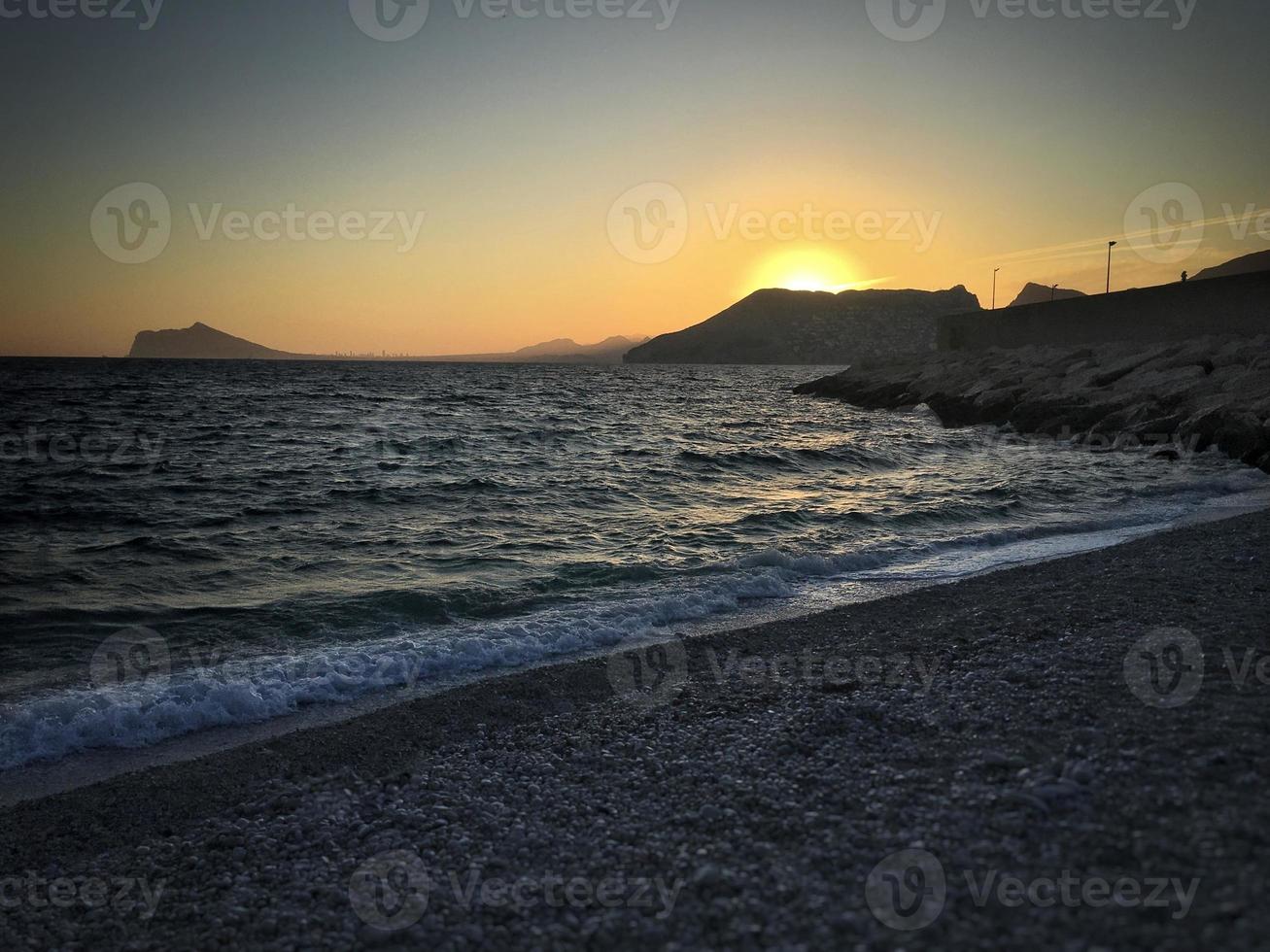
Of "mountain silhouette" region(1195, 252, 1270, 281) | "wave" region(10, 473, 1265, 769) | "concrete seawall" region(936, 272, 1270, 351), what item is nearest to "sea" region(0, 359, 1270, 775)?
"wave" region(10, 473, 1265, 769)

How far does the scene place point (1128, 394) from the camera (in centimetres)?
2611

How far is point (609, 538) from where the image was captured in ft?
43.4

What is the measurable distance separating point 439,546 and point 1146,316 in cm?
4051

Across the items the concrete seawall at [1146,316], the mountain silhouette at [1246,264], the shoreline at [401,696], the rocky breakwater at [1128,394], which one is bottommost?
the shoreline at [401,696]

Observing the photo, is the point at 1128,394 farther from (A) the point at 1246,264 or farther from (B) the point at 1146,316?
(A) the point at 1246,264

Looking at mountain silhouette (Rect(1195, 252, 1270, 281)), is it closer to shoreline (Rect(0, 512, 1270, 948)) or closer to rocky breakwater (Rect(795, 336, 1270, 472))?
rocky breakwater (Rect(795, 336, 1270, 472))

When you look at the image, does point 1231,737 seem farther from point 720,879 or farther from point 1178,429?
point 1178,429

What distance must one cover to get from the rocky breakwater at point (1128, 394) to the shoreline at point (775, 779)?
16.0 metres

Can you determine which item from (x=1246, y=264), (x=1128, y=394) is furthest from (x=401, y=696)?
(x=1246, y=264)

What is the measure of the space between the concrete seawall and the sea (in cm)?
1479

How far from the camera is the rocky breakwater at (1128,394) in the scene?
19.9 m

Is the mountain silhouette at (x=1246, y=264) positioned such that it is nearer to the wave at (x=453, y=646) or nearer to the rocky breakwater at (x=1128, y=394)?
the rocky breakwater at (x=1128, y=394)

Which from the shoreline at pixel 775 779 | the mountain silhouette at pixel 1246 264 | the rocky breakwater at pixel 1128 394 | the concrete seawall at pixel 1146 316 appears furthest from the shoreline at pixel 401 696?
the mountain silhouette at pixel 1246 264

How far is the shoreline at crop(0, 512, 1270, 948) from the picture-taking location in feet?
11.0
